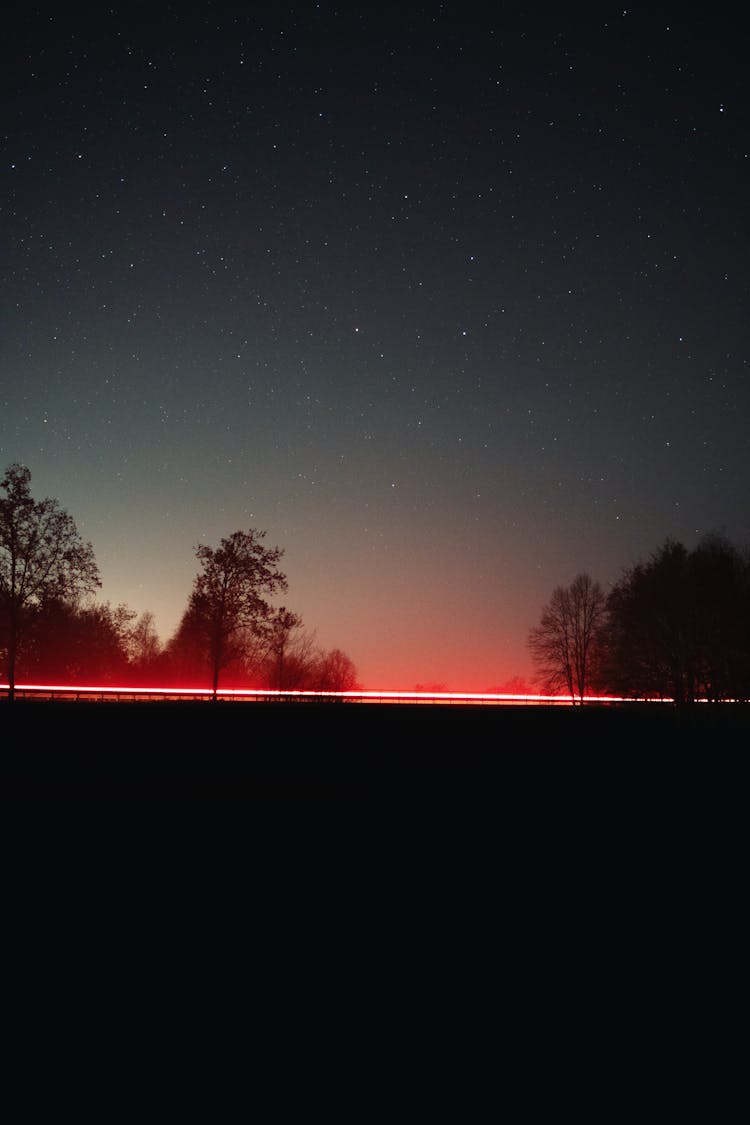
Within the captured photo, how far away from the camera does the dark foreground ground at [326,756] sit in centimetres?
630

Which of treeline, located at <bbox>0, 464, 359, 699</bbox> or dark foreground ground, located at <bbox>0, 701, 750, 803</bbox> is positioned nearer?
dark foreground ground, located at <bbox>0, 701, 750, 803</bbox>

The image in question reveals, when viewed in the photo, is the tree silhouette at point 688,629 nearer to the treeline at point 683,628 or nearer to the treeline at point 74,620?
the treeline at point 683,628

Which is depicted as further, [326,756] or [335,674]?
[335,674]

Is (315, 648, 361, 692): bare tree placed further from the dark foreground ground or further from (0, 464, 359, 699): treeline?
the dark foreground ground

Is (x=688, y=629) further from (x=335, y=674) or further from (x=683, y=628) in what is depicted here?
(x=335, y=674)

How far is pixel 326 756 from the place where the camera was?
26.7 feet

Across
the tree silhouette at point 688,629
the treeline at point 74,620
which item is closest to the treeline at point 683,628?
the tree silhouette at point 688,629

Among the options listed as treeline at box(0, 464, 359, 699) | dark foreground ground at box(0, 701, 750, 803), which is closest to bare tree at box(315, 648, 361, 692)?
treeline at box(0, 464, 359, 699)

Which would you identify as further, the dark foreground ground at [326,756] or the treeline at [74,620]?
the treeline at [74,620]

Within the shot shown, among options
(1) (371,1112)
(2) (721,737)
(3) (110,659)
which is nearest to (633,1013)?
(1) (371,1112)

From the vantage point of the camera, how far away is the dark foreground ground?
630cm

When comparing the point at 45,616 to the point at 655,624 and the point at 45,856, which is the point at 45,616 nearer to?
the point at 45,856

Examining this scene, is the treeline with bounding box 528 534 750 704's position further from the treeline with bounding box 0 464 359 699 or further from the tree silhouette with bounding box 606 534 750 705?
the treeline with bounding box 0 464 359 699

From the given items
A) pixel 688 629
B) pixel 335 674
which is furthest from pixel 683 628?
pixel 335 674
